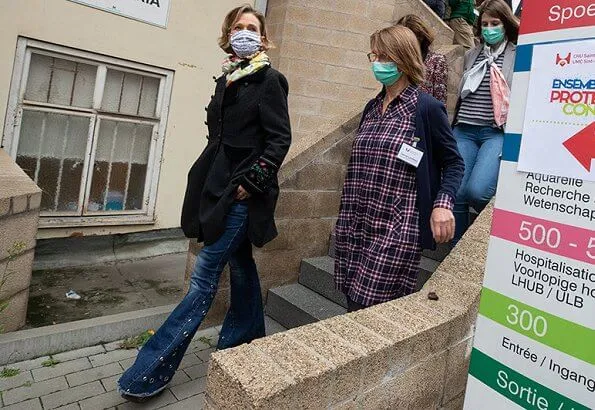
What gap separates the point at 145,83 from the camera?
5.34 metres

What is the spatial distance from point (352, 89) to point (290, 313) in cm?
396

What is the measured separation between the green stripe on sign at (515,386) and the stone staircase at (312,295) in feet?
6.03

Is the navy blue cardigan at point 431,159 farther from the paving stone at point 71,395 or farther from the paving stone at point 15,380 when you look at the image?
the paving stone at point 15,380

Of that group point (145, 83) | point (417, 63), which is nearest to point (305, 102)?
point (145, 83)

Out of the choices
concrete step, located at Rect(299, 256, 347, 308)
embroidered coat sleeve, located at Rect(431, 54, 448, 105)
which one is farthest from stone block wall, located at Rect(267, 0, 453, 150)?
concrete step, located at Rect(299, 256, 347, 308)

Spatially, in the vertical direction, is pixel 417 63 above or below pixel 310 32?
below

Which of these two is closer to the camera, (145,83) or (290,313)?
(290,313)

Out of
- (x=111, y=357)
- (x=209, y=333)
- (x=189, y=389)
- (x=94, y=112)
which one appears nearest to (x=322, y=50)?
(x=94, y=112)

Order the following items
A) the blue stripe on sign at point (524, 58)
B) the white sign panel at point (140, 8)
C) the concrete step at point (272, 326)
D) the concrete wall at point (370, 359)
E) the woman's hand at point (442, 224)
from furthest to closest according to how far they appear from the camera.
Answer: the white sign panel at point (140, 8) → the concrete step at point (272, 326) → the woman's hand at point (442, 224) → the concrete wall at point (370, 359) → the blue stripe on sign at point (524, 58)

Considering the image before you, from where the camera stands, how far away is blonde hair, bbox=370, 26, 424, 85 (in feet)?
7.41

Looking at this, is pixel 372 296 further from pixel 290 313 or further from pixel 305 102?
pixel 305 102

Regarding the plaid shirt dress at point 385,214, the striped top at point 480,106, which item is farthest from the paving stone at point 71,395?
the striped top at point 480,106

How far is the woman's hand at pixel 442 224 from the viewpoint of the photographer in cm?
213

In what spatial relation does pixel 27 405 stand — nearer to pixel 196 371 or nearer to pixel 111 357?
pixel 111 357
